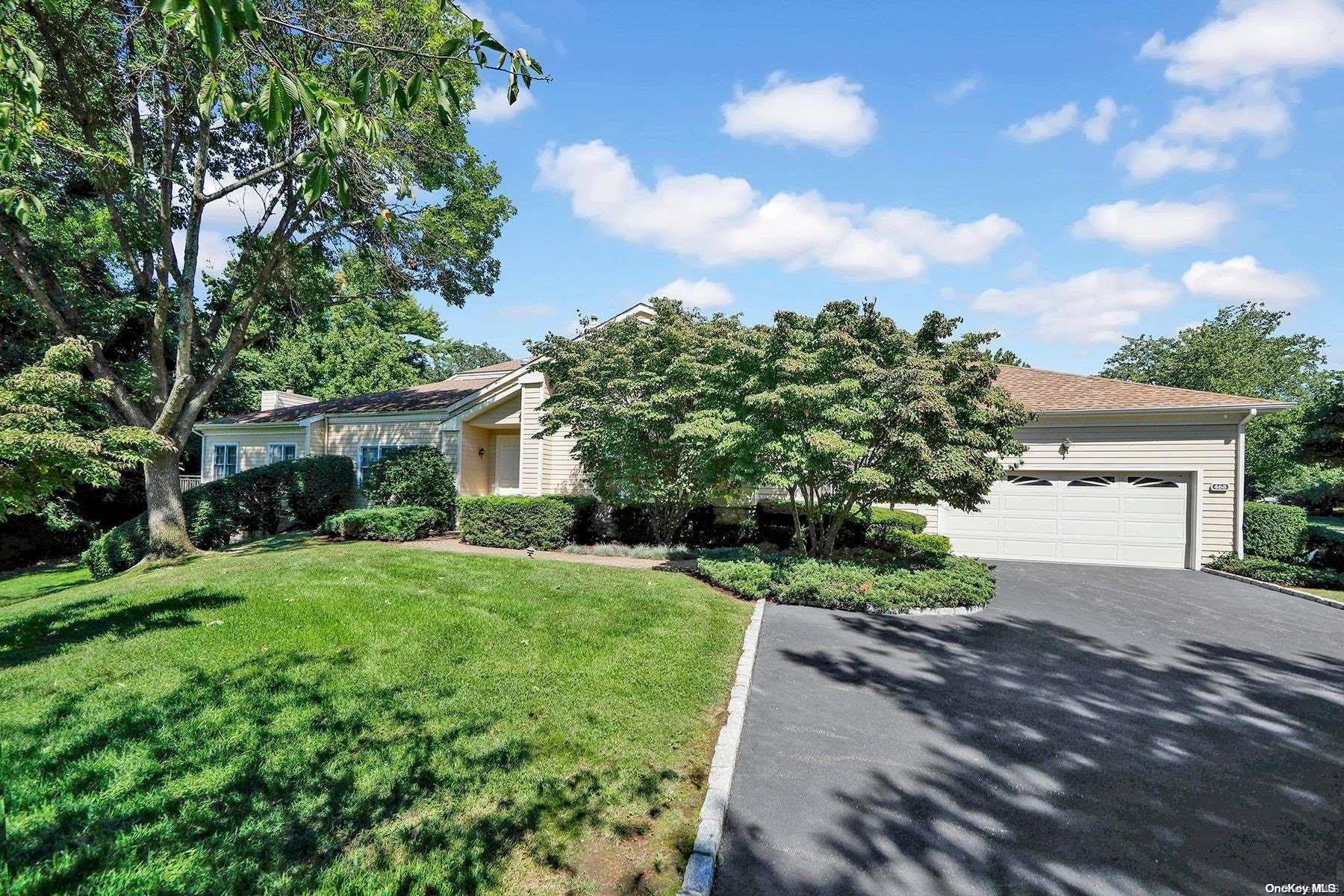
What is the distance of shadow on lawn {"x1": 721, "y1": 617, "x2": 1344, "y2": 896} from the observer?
2.94m

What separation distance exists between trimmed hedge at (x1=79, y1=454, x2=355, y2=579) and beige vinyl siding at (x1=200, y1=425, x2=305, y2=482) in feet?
10.0

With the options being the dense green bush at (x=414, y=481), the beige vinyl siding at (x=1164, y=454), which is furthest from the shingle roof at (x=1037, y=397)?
the dense green bush at (x=414, y=481)

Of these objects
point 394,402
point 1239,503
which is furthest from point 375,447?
point 1239,503

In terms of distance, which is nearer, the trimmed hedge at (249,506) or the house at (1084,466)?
the trimmed hedge at (249,506)

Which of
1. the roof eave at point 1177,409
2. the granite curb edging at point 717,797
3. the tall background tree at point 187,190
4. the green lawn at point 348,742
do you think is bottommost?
the granite curb edging at point 717,797

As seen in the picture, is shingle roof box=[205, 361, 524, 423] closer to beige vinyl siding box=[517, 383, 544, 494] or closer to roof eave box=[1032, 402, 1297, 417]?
beige vinyl siding box=[517, 383, 544, 494]

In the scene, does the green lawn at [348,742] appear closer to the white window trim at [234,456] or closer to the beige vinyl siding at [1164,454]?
the beige vinyl siding at [1164,454]

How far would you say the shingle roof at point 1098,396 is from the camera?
12344 millimetres

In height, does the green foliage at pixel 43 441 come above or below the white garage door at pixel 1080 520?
above

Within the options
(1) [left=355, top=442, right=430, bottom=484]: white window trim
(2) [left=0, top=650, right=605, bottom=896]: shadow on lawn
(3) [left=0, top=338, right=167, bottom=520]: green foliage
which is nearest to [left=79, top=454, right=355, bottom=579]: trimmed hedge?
(1) [left=355, top=442, right=430, bottom=484]: white window trim

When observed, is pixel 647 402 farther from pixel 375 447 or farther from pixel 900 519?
pixel 375 447

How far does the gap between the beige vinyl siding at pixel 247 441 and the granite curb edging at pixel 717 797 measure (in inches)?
725

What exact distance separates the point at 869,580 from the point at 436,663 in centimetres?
630

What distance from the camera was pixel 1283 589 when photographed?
406 inches
